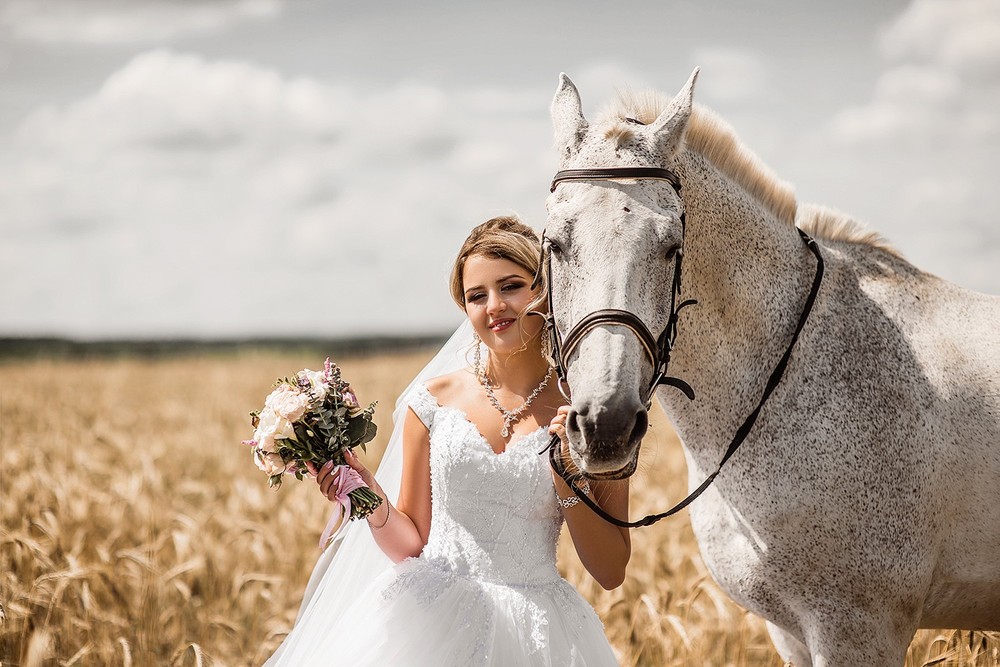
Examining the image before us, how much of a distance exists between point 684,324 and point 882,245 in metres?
1.17

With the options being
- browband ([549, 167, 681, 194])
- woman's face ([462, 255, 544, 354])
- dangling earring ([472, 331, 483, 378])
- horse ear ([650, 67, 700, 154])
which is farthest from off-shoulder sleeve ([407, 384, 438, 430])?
horse ear ([650, 67, 700, 154])

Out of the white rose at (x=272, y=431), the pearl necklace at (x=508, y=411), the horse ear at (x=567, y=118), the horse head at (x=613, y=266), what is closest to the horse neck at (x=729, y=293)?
the horse head at (x=613, y=266)

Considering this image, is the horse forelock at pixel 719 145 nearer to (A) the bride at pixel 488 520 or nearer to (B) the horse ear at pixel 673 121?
(B) the horse ear at pixel 673 121

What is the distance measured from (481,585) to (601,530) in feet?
1.69

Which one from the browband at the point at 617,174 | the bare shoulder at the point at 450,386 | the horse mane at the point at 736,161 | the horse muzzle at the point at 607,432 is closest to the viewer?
the horse muzzle at the point at 607,432

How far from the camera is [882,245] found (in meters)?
3.37

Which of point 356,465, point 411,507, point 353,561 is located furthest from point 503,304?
point 353,561

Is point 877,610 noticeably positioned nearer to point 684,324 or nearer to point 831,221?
point 684,324

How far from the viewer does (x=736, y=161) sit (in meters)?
3.09

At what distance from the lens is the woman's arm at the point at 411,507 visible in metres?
3.05

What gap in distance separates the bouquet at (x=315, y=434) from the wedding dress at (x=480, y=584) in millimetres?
325

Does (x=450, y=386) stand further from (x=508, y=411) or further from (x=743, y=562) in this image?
(x=743, y=562)

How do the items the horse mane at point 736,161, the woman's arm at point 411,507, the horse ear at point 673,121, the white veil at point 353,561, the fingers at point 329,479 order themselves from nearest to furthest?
the horse ear at point 673,121 → the fingers at point 329,479 → the horse mane at point 736,161 → the woman's arm at point 411,507 → the white veil at point 353,561

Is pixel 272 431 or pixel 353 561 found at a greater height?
pixel 272 431
